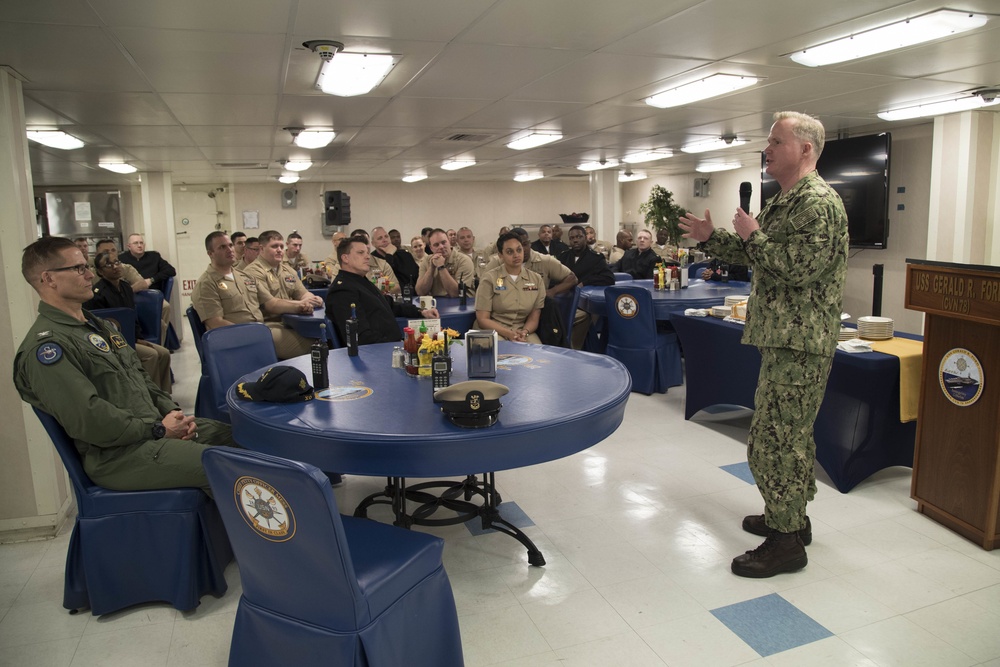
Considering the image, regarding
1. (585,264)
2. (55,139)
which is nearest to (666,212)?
(585,264)

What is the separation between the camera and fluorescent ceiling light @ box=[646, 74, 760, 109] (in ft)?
18.0

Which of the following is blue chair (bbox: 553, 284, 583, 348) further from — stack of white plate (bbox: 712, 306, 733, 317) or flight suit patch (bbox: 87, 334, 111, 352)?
flight suit patch (bbox: 87, 334, 111, 352)

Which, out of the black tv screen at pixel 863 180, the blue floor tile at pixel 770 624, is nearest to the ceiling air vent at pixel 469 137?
the black tv screen at pixel 863 180

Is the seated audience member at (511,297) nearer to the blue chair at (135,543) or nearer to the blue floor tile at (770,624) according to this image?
the blue floor tile at (770,624)

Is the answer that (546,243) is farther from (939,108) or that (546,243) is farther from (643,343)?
(939,108)

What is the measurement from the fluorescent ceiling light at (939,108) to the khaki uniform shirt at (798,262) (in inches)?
197

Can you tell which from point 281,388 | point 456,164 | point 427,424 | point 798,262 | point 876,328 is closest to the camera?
point 427,424

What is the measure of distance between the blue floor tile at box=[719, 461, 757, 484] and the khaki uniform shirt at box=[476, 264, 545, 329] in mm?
1968

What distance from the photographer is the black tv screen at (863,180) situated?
8.51 m

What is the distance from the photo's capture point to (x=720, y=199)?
15.7 metres

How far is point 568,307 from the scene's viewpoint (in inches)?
272

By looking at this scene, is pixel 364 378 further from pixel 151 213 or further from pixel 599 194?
pixel 599 194

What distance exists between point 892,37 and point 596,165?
333 inches

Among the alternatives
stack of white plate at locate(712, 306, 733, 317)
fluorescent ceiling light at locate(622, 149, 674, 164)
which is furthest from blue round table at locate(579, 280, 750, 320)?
fluorescent ceiling light at locate(622, 149, 674, 164)
